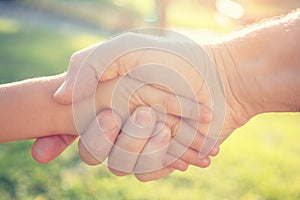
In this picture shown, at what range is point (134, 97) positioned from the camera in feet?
10.3

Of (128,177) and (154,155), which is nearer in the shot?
(154,155)

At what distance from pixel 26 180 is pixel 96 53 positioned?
6.43 feet

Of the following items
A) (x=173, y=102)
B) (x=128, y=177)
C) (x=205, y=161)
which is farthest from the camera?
(x=128, y=177)

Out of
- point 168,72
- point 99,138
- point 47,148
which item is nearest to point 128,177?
point 47,148

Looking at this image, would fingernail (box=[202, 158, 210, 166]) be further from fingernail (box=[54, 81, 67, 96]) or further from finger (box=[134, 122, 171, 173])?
fingernail (box=[54, 81, 67, 96])

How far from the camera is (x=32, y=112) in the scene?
307cm

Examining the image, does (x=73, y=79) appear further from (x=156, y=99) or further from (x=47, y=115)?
(x=156, y=99)

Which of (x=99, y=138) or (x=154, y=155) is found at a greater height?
(x=99, y=138)

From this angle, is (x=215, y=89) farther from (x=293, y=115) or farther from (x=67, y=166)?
(x=293, y=115)

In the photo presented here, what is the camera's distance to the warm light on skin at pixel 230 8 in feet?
57.2

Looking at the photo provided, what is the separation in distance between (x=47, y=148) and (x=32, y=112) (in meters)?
0.23

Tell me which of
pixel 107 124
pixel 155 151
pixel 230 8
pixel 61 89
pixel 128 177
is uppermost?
pixel 61 89

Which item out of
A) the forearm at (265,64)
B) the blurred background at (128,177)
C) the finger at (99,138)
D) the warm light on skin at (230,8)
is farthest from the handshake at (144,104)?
the warm light on skin at (230,8)

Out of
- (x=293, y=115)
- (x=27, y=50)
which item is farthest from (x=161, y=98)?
(x=27, y=50)
